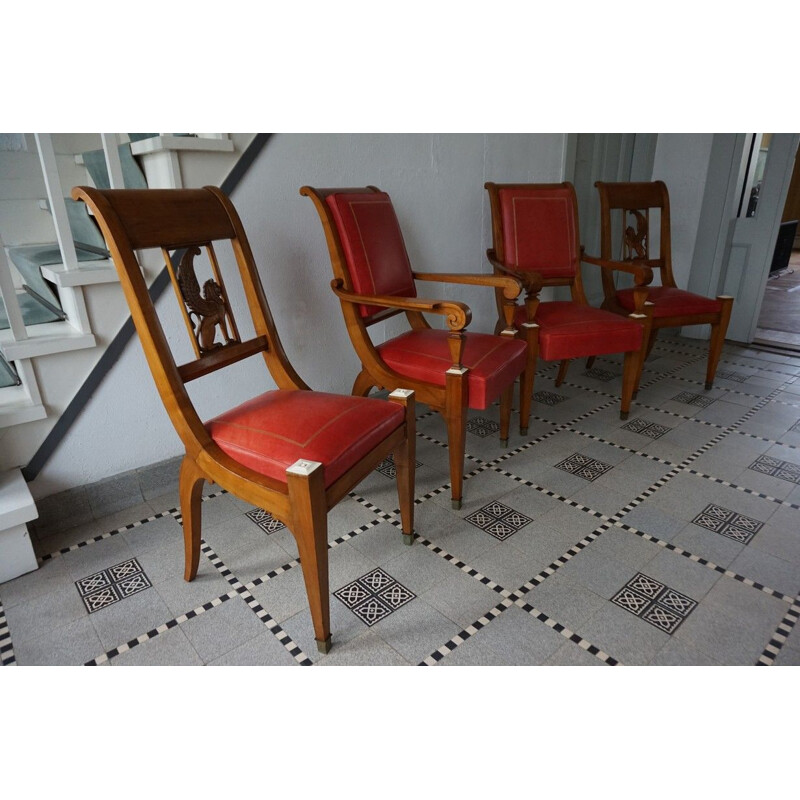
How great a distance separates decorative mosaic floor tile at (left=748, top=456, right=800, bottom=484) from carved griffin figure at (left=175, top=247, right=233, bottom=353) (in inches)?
84.0

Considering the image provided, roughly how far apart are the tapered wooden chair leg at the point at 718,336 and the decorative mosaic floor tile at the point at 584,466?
1.15m

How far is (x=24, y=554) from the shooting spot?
1697 millimetres

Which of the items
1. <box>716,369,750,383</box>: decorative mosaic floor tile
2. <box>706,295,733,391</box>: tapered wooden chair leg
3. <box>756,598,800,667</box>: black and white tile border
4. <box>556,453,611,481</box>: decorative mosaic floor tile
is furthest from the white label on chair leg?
<box>716,369,750,383</box>: decorative mosaic floor tile

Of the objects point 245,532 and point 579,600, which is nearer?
point 579,600

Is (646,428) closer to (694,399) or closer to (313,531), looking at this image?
(694,399)

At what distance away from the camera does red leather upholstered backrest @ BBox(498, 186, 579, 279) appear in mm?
2697

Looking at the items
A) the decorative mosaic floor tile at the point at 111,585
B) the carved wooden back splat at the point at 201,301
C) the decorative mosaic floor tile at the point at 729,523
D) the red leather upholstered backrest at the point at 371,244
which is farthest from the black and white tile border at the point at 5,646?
the decorative mosaic floor tile at the point at 729,523

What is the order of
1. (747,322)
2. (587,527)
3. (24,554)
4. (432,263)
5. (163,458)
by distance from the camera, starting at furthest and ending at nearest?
(747,322) → (432,263) → (163,458) → (587,527) → (24,554)

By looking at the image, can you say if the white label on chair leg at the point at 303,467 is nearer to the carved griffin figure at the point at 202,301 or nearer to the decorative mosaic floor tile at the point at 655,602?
the carved griffin figure at the point at 202,301

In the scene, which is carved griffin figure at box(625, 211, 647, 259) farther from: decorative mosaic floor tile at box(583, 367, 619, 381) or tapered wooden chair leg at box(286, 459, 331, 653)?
tapered wooden chair leg at box(286, 459, 331, 653)

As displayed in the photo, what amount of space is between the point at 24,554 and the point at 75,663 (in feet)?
1.62

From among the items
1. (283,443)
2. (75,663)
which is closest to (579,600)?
(283,443)

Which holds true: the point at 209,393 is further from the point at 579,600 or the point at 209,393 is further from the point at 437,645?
the point at 579,600

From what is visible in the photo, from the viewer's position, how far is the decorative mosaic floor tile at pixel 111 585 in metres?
1.60
